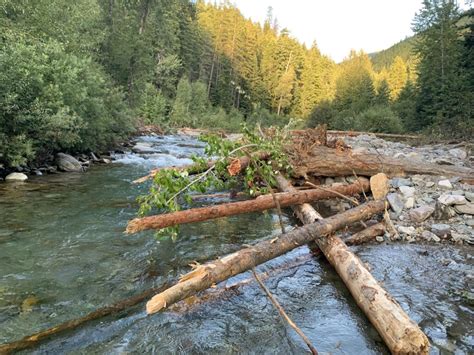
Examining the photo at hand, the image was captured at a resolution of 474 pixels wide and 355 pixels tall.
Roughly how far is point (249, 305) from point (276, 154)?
494 cm

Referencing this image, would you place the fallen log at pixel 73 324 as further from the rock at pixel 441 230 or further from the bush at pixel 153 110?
the bush at pixel 153 110

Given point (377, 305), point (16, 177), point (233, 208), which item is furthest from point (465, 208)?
point (16, 177)

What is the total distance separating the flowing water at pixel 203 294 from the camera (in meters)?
3.39

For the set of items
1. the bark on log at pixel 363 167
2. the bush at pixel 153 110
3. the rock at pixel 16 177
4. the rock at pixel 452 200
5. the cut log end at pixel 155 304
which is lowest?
the rock at pixel 452 200

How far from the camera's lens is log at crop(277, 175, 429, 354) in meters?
2.97

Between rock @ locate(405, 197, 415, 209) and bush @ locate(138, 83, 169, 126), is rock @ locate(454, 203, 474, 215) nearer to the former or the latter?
rock @ locate(405, 197, 415, 209)

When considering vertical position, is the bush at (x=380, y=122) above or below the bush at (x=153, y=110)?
below

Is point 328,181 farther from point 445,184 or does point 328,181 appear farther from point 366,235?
point 366,235

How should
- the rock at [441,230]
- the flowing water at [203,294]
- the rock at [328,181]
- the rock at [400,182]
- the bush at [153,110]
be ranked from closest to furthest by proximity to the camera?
1. the flowing water at [203,294]
2. the rock at [441,230]
3. the rock at [400,182]
4. the rock at [328,181]
5. the bush at [153,110]

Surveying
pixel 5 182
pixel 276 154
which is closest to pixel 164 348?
pixel 276 154

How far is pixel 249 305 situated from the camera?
409cm

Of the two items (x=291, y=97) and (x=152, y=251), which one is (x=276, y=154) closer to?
(x=152, y=251)

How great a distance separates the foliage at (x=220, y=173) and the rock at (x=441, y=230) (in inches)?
120

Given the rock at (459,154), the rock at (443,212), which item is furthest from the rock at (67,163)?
the rock at (459,154)
